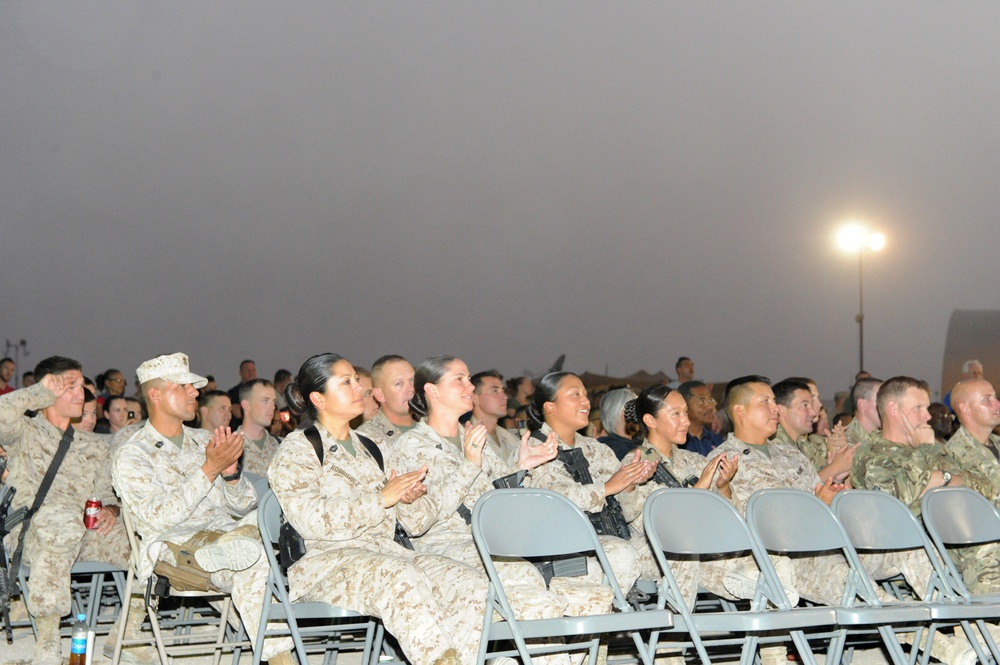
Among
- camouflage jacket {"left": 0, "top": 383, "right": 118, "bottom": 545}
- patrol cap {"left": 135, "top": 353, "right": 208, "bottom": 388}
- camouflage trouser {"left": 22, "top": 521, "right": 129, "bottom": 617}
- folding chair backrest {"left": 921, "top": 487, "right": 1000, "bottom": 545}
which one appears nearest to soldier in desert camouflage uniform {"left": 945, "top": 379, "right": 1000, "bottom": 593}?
folding chair backrest {"left": 921, "top": 487, "right": 1000, "bottom": 545}

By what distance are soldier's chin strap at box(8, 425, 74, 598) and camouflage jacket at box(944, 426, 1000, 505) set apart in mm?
5081

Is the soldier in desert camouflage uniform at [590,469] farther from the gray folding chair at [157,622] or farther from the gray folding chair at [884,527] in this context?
the gray folding chair at [157,622]

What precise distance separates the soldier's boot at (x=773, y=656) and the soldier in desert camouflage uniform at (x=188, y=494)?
2260mm

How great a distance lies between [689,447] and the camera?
7.66 meters

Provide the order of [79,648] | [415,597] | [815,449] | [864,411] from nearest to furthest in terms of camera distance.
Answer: [79,648], [415,597], [864,411], [815,449]

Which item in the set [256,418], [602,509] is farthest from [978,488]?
[256,418]

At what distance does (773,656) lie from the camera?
4875mm

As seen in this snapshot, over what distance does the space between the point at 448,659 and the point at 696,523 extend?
124 centimetres

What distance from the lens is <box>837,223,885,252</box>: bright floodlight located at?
643 inches

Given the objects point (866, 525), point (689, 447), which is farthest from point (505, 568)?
point (689, 447)

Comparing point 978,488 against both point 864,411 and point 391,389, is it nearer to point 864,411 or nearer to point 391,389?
point 864,411

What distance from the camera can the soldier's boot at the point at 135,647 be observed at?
520 cm

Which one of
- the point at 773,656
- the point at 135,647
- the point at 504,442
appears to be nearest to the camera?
the point at 773,656

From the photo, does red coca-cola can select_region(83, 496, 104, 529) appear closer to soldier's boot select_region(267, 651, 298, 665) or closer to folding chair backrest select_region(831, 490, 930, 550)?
soldier's boot select_region(267, 651, 298, 665)
